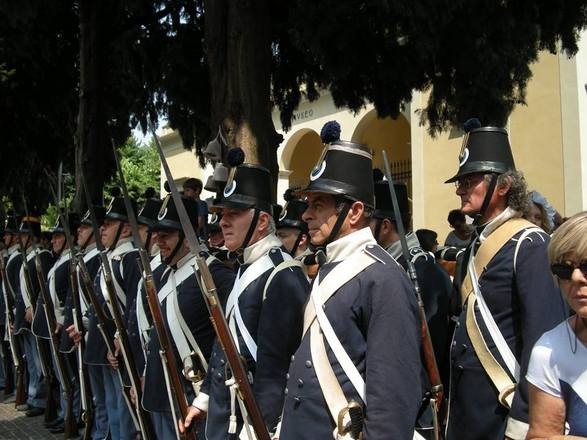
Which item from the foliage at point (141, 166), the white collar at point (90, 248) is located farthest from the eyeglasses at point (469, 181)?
the foliage at point (141, 166)

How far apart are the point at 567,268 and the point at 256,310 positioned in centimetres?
158

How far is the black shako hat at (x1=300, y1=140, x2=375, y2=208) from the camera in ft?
8.88

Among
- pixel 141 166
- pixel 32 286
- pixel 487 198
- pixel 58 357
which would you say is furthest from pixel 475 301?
pixel 141 166

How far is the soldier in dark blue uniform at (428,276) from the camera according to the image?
11.5ft

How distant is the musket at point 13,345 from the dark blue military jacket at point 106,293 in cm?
277

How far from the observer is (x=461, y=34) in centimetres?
624

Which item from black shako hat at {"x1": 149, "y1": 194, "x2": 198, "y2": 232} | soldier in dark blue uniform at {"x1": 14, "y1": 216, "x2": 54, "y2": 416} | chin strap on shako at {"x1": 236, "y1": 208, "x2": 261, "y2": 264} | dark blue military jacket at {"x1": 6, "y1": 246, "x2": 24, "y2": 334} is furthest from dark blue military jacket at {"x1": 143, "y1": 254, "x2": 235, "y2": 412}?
dark blue military jacket at {"x1": 6, "y1": 246, "x2": 24, "y2": 334}

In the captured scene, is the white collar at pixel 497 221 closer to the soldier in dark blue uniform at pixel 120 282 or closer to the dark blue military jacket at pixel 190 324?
the dark blue military jacket at pixel 190 324

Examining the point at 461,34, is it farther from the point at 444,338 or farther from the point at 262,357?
the point at 262,357

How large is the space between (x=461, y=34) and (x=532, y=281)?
13.0 ft

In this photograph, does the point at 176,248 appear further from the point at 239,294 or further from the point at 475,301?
the point at 475,301

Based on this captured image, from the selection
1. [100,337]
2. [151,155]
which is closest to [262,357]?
[100,337]

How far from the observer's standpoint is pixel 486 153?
321 cm

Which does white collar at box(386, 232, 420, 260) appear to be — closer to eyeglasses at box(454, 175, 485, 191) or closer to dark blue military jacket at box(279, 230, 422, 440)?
eyeglasses at box(454, 175, 485, 191)
